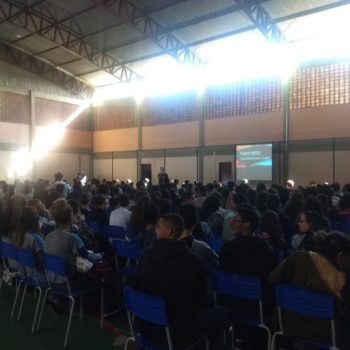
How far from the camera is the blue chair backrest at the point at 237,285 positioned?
111 inches

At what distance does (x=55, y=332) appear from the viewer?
3861mm

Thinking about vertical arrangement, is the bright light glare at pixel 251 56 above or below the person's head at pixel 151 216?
above

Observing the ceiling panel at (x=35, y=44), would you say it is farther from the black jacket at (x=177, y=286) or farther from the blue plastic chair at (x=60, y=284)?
the black jacket at (x=177, y=286)

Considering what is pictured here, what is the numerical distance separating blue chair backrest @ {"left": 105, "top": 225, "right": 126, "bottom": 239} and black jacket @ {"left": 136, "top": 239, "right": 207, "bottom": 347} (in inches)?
102

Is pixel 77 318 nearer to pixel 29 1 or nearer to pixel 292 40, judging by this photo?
pixel 292 40

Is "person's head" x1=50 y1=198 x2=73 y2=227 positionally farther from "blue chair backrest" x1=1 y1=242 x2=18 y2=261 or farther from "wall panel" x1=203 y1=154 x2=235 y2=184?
"wall panel" x1=203 y1=154 x2=235 y2=184

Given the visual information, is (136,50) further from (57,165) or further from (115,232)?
(115,232)

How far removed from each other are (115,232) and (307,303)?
3230 mm

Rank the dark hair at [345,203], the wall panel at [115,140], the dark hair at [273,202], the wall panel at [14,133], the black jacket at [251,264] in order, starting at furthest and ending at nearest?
the wall panel at [115,140] → the wall panel at [14,133] → the dark hair at [345,203] → the dark hair at [273,202] → the black jacket at [251,264]

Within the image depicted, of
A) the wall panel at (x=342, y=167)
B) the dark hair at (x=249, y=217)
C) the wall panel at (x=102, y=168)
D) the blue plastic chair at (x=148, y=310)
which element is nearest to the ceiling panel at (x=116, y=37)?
the wall panel at (x=102, y=168)

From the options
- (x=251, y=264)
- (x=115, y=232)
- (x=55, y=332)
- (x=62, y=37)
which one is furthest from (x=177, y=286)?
(x=62, y=37)

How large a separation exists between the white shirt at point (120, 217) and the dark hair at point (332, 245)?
11.5 ft

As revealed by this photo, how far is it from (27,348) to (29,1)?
13.6 metres

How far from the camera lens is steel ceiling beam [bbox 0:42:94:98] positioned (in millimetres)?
17922
